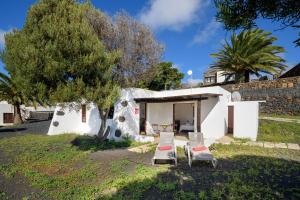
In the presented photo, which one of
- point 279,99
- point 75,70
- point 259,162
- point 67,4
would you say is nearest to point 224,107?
point 259,162

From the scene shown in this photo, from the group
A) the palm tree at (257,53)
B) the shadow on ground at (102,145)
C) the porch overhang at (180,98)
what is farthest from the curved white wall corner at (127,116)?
the palm tree at (257,53)

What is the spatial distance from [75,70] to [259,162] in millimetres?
8631

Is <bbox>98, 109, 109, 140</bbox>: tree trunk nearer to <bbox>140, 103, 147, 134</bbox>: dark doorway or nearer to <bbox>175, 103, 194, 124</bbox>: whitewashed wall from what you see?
<bbox>140, 103, 147, 134</bbox>: dark doorway

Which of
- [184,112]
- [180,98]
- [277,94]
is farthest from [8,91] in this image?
[277,94]

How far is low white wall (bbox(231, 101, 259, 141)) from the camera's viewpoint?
512 inches

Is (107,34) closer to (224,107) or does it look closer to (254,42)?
(224,107)

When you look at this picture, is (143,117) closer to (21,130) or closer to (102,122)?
(102,122)

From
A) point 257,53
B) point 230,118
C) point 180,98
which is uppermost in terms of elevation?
point 257,53

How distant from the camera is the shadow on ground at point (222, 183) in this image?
530 cm

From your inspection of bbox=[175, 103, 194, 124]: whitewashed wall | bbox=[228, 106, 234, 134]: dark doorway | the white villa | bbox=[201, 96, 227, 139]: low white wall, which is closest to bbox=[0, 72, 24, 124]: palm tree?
the white villa

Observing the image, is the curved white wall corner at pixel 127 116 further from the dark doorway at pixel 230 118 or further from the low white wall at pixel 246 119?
the dark doorway at pixel 230 118

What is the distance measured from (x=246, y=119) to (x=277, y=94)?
29.2 ft

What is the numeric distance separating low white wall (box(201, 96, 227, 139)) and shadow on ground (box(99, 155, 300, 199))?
523cm

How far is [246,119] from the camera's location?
43.8 ft
